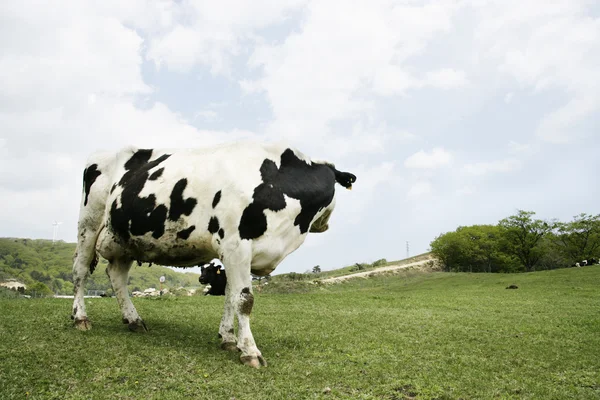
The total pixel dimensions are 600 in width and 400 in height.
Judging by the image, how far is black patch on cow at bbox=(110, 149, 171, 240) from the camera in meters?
7.97

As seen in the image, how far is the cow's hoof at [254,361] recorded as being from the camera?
6579 millimetres

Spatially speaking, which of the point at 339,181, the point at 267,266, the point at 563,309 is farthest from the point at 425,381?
the point at 563,309

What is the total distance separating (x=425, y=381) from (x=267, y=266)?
2.95 meters

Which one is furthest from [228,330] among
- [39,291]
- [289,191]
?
[39,291]

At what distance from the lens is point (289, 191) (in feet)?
25.2

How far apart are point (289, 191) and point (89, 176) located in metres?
4.59

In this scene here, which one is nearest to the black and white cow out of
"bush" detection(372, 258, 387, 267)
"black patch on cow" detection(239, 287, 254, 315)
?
"black patch on cow" detection(239, 287, 254, 315)

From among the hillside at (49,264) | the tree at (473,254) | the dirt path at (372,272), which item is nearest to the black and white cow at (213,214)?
the dirt path at (372,272)

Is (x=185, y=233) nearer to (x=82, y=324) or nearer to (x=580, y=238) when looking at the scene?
(x=82, y=324)

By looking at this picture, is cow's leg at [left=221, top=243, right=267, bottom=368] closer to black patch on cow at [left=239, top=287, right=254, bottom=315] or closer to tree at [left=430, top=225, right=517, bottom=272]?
black patch on cow at [left=239, top=287, right=254, bottom=315]

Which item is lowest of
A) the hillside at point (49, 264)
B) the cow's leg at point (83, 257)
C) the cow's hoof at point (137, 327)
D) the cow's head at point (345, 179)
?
the cow's hoof at point (137, 327)

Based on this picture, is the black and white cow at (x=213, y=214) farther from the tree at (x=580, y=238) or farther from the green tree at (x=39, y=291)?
the tree at (x=580, y=238)

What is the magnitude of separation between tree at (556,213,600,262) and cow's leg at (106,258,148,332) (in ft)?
236

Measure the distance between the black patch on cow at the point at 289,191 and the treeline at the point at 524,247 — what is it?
66.5 m
